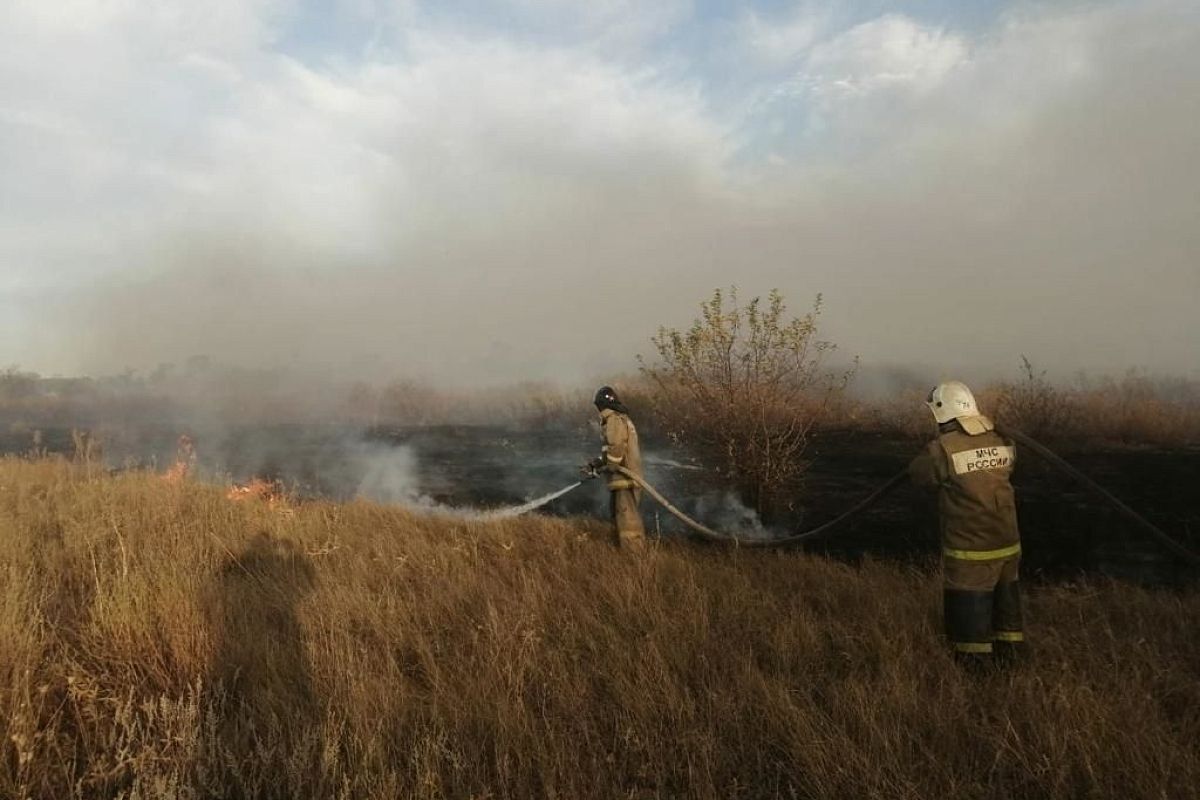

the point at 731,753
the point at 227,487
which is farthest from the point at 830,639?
the point at 227,487

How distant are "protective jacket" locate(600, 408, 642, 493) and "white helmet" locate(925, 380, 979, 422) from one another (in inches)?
123

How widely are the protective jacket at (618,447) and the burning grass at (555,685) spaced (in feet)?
3.38

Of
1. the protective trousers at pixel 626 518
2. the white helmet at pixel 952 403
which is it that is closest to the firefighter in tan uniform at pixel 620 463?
the protective trousers at pixel 626 518

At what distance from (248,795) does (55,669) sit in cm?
169

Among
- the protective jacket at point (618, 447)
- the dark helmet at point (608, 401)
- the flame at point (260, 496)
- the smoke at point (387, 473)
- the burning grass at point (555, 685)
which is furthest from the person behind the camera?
the smoke at point (387, 473)

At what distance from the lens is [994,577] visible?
3.76m

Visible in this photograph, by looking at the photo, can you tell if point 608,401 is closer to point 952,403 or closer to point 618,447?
point 618,447

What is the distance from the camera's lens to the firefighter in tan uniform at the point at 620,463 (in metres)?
6.64

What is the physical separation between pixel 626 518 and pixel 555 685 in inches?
127

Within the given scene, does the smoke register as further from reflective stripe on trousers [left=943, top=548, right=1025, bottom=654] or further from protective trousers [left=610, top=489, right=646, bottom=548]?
reflective stripe on trousers [left=943, top=548, right=1025, bottom=654]

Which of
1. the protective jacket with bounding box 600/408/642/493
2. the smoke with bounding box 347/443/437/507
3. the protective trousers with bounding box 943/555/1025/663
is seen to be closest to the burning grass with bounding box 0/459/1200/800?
the protective trousers with bounding box 943/555/1025/663

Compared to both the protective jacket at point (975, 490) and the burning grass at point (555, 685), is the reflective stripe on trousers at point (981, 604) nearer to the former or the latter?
the protective jacket at point (975, 490)

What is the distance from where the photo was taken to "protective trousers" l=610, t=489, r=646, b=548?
22.0ft

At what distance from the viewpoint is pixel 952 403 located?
3.90 meters
